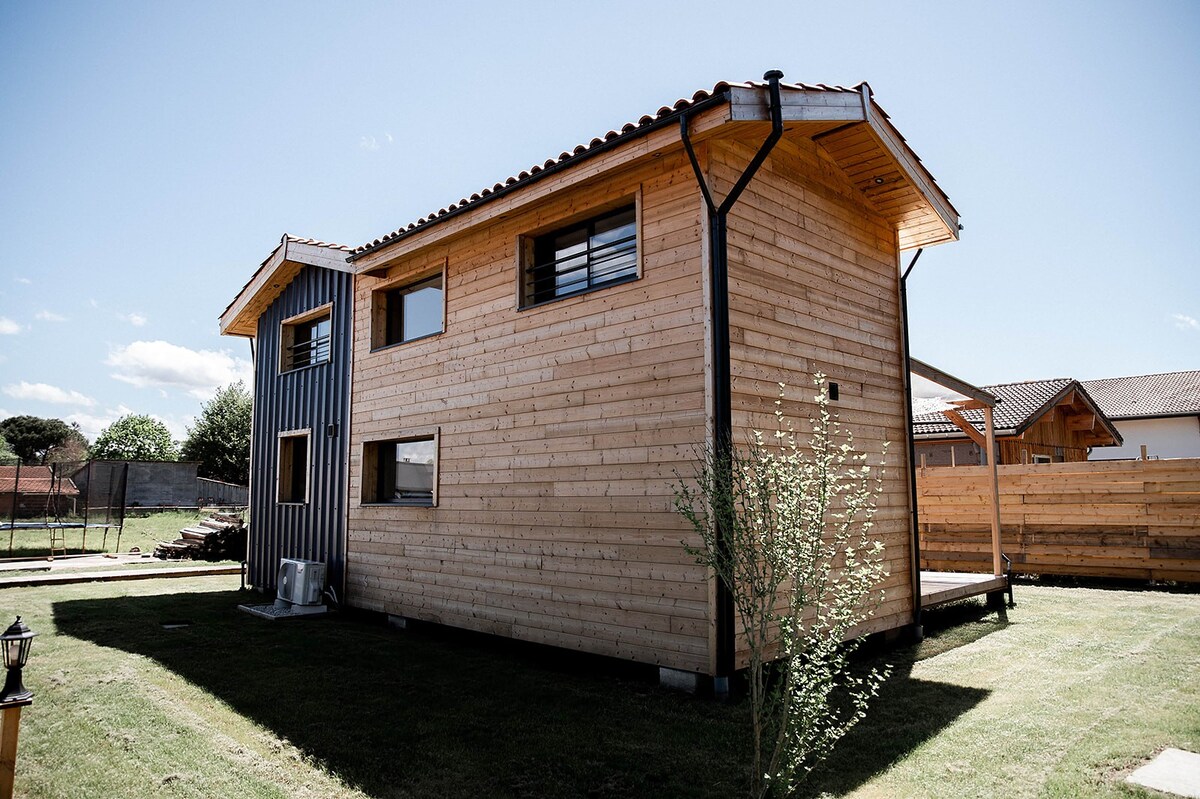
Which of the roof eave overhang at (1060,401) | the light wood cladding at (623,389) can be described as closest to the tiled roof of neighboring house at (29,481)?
the light wood cladding at (623,389)

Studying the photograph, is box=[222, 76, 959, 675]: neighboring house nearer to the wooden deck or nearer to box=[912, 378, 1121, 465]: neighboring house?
the wooden deck

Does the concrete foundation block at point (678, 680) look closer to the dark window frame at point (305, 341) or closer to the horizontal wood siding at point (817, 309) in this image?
the horizontal wood siding at point (817, 309)

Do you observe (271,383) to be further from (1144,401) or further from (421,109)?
(1144,401)

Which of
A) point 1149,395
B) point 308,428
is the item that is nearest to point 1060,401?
point 308,428

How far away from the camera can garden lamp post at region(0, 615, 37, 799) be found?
10.6 ft

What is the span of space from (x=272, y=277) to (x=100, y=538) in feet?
43.9

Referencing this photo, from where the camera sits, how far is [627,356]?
246 inches

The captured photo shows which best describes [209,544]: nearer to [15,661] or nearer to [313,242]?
[313,242]

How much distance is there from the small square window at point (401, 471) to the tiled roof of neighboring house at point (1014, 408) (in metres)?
11.6

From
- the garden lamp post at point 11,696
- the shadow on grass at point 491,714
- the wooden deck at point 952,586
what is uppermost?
the garden lamp post at point 11,696

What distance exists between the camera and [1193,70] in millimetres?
11508

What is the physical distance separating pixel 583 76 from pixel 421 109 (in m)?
3.12

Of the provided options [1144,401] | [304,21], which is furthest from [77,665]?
[1144,401]

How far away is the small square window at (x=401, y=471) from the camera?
861 cm
